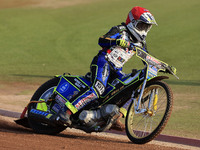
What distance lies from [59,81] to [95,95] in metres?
0.79

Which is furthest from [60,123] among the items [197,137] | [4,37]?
[4,37]

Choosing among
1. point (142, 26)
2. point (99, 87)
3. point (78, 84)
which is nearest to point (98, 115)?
point (99, 87)

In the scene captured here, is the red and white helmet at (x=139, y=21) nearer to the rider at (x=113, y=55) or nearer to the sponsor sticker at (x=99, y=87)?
the rider at (x=113, y=55)

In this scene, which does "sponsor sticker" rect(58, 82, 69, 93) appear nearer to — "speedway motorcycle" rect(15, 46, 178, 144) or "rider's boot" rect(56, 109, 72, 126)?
"speedway motorcycle" rect(15, 46, 178, 144)

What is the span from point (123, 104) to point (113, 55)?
2.36ft

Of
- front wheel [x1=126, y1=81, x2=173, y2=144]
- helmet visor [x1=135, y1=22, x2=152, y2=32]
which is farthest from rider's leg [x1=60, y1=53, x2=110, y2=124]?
helmet visor [x1=135, y1=22, x2=152, y2=32]

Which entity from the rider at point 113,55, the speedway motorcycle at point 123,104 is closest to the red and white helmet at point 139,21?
the rider at point 113,55

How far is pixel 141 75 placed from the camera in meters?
6.43

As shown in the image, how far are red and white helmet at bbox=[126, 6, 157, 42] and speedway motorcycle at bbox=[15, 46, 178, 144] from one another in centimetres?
53

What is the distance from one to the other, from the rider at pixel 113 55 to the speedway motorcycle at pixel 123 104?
94 mm

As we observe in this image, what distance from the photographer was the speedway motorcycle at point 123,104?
6.28 metres

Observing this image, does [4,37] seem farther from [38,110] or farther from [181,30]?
[38,110]

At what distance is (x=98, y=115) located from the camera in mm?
6648

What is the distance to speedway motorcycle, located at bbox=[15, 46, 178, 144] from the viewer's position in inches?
247
